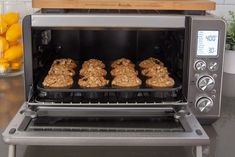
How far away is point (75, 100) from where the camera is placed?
959 mm

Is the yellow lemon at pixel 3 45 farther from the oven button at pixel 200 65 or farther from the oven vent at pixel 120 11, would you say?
the oven button at pixel 200 65

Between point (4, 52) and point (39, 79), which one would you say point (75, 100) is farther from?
point (4, 52)

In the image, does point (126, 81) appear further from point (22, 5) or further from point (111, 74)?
point (22, 5)

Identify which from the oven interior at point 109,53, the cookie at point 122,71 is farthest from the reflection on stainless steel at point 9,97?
the cookie at point 122,71

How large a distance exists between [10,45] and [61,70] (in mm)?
464

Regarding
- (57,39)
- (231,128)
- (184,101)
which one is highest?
(57,39)

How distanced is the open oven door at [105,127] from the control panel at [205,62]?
7 centimetres

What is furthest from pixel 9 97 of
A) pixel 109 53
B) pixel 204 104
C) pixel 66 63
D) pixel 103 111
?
pixel 204 104

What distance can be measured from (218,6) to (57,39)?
780 mm

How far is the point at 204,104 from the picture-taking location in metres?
0.98

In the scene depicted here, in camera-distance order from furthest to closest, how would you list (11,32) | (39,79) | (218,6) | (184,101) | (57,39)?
(218,6), (11,32), (57,39), (39,79), (184,101)

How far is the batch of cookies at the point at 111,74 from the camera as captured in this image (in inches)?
40.1

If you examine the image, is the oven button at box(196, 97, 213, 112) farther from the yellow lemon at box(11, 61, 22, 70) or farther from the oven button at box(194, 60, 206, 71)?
the yellow lemon at box(11, 61, 22, 70)

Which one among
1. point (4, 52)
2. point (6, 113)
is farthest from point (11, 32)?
point (6, 113)
